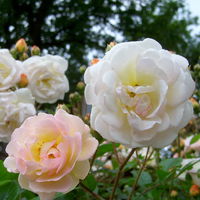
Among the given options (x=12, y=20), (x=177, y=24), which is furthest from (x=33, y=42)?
(x=177, y=24)

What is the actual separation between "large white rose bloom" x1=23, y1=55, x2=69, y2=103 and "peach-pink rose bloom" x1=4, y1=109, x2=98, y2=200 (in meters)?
0.45

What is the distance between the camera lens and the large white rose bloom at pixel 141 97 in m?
0.38

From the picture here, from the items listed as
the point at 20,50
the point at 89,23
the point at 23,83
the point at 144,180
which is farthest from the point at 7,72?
the point at 89,23

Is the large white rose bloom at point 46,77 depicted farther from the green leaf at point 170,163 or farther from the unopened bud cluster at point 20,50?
the green leaf at point 170,163

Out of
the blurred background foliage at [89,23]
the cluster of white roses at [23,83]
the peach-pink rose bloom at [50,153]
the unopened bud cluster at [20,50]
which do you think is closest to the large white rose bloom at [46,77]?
the cluster of white roses at [23,83]

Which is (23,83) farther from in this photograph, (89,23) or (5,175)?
(89,23)

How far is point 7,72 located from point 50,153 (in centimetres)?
40

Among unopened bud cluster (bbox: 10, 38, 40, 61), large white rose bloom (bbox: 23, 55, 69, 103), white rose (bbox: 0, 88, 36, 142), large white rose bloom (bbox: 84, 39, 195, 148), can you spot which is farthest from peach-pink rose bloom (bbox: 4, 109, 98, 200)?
unopened bud cluster (bbox: 10, 38, 40, 61)

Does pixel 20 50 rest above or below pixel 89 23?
above

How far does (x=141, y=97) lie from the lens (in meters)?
0.40

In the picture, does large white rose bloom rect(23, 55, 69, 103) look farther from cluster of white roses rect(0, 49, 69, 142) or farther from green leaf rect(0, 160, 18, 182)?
green leaf rect(0, 160, 18, 182)

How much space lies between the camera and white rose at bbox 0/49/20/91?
2.39 ft

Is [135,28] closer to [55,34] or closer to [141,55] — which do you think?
[55,34]

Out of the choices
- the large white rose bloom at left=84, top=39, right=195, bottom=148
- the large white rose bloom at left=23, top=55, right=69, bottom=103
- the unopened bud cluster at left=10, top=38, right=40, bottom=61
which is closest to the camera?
the large white rose bloom at left=84, top=39, right=195, bottom=148
